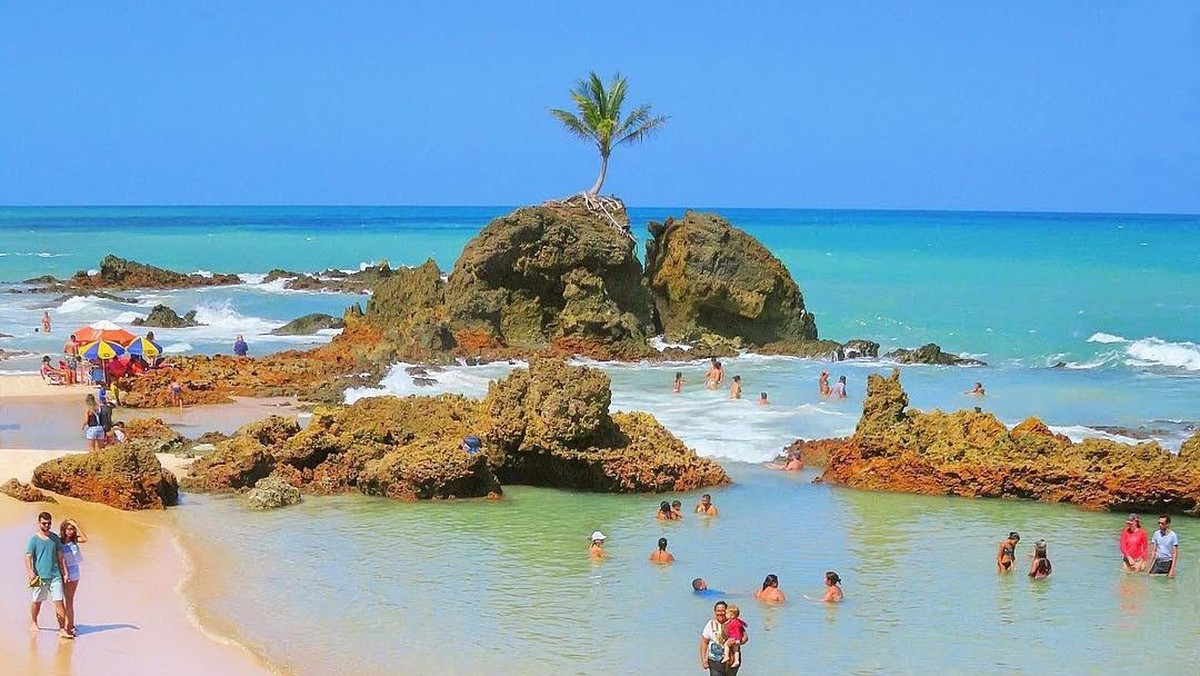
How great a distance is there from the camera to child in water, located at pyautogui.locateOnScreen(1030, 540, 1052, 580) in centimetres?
1591

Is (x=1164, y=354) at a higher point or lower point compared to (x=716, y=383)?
higher

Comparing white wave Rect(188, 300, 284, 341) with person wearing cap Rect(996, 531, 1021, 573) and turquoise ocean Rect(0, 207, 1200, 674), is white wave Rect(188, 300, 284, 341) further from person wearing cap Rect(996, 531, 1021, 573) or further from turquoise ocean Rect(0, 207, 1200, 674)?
person wearing cap Rect(996, 531, 1021, 573)

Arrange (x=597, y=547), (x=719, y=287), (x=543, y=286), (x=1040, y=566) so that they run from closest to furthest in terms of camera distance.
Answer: (x=1040, y=566)
(x=597, y=547)
(x=543, y=286)
(x=719, y=287)

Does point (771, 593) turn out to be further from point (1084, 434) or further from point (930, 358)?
point (930, 358)

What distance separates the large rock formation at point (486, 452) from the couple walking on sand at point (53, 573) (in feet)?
23.1

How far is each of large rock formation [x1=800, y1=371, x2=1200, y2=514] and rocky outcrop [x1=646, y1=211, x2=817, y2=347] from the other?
1568cm

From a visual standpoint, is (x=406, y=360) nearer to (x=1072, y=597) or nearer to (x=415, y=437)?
(x=415, y=437)

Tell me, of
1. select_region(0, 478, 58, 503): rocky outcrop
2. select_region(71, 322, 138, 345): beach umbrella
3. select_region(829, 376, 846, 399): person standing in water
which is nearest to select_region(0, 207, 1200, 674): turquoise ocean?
select_region(829, 376, 846, 399): person standing in water

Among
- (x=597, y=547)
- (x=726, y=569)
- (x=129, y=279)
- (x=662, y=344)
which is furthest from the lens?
(x=129, y=279)

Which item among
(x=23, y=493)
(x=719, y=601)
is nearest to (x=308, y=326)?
(x=23, y=493)

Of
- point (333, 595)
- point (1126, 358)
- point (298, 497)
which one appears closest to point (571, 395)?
point (298, 497)

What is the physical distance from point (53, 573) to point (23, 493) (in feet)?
19.7

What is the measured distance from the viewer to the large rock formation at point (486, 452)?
1967cm

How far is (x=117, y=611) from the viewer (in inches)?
542
